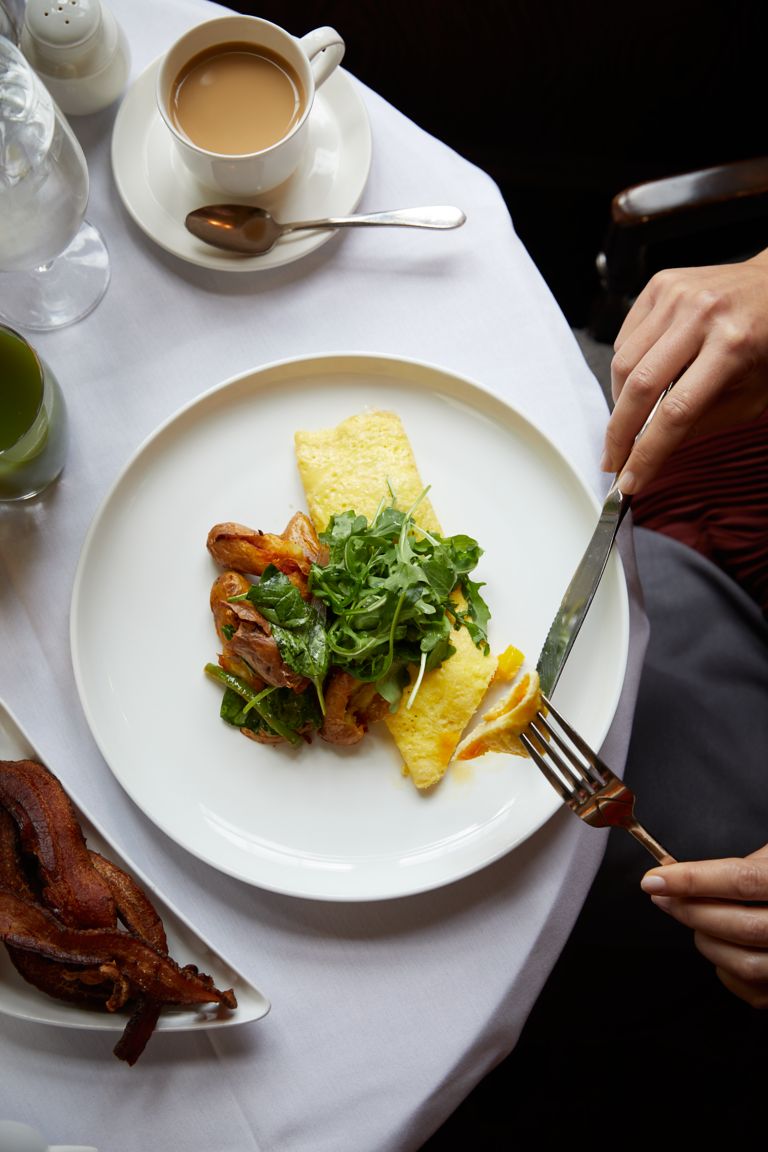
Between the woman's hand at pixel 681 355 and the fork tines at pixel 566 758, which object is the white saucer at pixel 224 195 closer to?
the woman's hand at pixel 681 355

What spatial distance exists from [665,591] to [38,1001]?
121cm

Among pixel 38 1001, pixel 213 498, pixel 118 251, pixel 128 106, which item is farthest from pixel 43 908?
pixel 128 106

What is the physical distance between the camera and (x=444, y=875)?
1340mm

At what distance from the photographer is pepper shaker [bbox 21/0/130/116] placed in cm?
136

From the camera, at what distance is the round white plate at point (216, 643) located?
1384 millimetres

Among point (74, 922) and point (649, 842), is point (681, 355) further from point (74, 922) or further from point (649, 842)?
point (74, 922)

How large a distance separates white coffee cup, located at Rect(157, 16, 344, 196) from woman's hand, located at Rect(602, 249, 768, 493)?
0.58 meters

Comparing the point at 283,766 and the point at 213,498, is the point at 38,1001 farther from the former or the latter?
the point at 213,498

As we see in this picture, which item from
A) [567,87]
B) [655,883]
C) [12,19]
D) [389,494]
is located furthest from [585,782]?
[567,87]

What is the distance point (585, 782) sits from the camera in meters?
1.25

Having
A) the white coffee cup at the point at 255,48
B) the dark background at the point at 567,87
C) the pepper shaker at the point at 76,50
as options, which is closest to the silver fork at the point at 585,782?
the white coffee cup at the point at 255,48

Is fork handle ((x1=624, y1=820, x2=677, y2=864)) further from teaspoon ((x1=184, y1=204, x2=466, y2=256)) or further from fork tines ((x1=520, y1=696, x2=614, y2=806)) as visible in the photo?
teaspoon ((x1=184, y1=204, x2=466, y2=256))

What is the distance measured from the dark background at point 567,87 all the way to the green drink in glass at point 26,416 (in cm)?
113

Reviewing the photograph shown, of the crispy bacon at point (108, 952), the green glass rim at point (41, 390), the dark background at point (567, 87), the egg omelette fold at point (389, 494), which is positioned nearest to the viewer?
the crispy bacon at point (108, 952)
